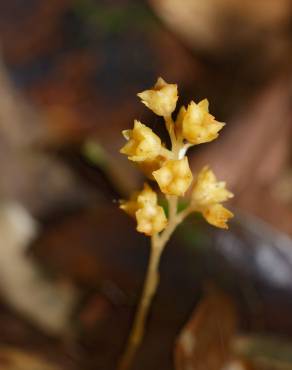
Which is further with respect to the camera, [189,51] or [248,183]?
[189,51]

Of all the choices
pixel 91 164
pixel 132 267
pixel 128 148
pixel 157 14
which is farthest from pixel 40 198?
pixel 128 148

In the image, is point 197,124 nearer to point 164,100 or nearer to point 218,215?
point 164,100

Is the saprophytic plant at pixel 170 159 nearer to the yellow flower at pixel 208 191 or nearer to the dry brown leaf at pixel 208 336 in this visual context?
the yellow flower at pixel 208 191

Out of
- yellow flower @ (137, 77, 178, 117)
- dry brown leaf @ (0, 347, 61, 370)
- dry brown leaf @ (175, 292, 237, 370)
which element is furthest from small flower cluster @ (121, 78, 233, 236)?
dry brown leaf @ (0, 347, 61, 370)

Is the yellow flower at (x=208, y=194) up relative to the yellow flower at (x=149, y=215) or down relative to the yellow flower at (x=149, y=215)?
up

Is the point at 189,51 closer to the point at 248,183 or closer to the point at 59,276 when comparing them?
the point at 248,183

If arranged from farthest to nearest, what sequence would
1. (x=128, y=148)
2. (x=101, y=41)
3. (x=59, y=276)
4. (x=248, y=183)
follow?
(x=101, y=41) → (x=248, y=183) → (x=59, y=276) → (x=128, y=148)

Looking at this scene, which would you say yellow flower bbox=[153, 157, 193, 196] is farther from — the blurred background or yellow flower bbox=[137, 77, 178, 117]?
the blurred background

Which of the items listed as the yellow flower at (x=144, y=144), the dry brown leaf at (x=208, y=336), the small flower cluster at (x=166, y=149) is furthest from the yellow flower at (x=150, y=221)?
the dry brown leaf at (x=208, y=336)
